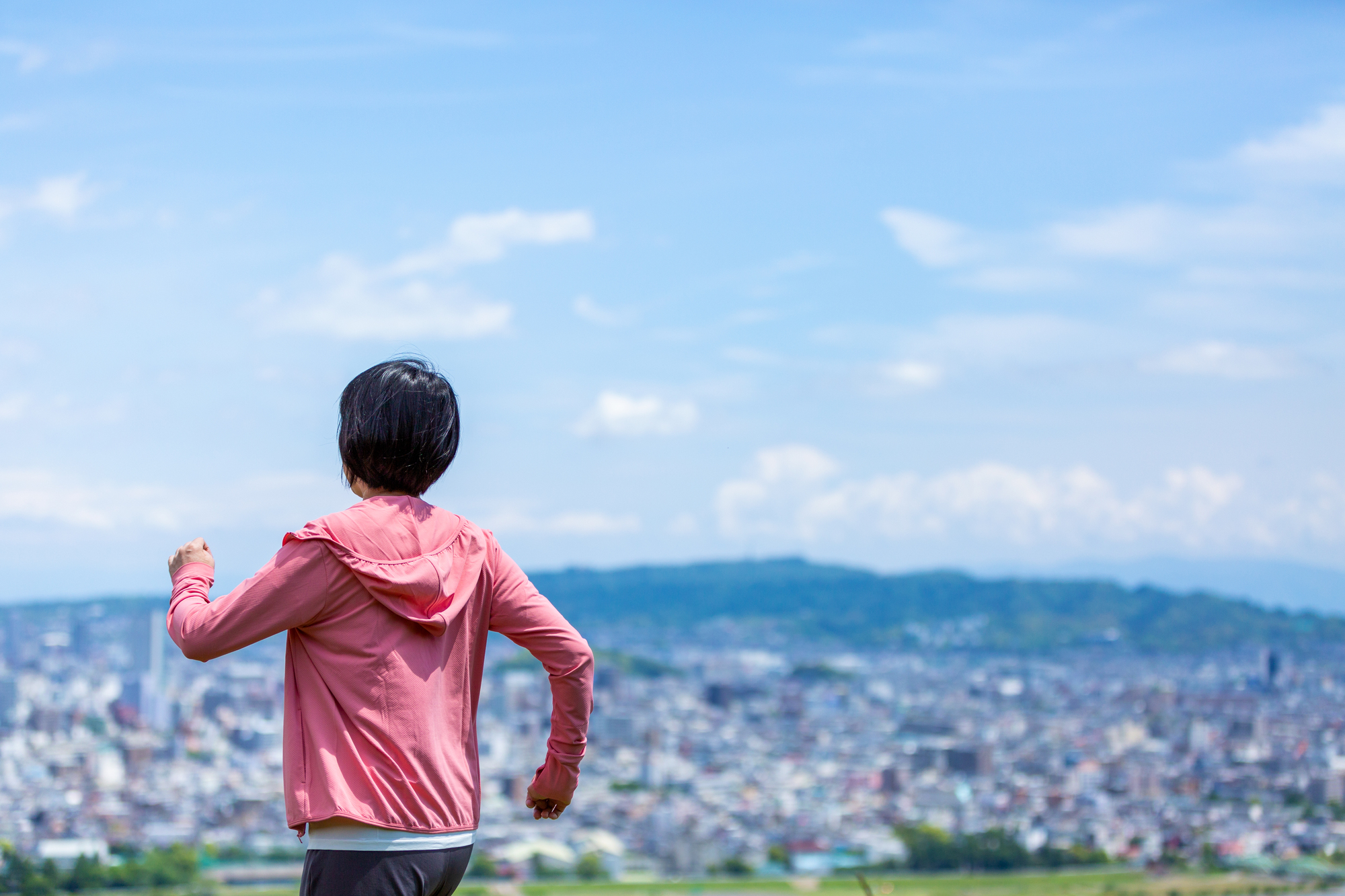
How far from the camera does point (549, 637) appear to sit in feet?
4.10

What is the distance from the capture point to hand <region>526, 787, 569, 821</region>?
1319 mm

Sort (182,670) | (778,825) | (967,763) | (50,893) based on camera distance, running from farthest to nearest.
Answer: (182,670) < (967,763) < (778,825) < (50,893)

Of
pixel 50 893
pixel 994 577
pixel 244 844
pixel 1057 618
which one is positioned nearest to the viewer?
pixel 50 893

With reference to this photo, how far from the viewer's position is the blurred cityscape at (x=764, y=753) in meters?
21.2

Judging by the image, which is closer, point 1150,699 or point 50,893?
point 50,893

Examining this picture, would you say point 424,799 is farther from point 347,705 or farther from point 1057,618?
point 1057,618

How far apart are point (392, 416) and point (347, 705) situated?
28 cm

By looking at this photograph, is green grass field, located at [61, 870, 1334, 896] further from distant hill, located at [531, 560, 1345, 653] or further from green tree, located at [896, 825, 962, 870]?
distant hill, located at [531, 560, 1345, 653]

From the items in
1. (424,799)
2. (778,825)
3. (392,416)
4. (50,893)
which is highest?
(392,416)

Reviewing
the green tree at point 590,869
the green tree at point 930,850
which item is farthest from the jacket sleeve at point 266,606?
the green tree at point 930,850

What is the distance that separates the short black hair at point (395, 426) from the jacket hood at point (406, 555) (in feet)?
0.10

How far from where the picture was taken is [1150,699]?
39625mm

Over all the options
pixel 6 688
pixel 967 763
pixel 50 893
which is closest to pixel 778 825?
pixel 967 763

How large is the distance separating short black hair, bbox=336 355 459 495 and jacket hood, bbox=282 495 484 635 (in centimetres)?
3
